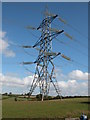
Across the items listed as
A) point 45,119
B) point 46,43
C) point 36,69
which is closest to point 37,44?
point 46,43

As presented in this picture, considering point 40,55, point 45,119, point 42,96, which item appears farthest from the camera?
point 40,55

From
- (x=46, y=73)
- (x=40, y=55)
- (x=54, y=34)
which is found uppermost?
(x=54, y=34)

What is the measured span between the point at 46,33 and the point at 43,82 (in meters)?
15.8

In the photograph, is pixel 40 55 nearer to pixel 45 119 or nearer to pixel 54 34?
pixel 54 34

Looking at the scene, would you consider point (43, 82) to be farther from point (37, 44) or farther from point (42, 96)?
point (37, 44)

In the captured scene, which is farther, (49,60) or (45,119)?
(49,60)

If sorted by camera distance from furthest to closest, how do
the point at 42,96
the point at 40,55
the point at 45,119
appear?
the point at 40,55, the point at 42,96, the point at 45,119

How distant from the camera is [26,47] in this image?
2899 inches

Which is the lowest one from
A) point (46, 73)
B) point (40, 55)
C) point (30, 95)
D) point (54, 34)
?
point (30, 95)

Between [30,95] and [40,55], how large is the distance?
14052 mm

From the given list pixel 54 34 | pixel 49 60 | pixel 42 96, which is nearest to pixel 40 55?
pixel 49 60

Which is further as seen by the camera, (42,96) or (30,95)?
(30,95)

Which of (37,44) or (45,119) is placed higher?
(37,44)

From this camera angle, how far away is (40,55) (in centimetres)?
7075
